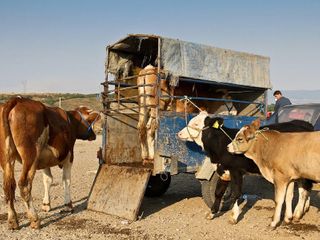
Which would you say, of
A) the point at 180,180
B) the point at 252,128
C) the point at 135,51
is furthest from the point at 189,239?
the point at 180,180

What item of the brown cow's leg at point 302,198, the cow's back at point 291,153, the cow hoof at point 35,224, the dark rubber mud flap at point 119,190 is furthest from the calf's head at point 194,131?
the cow hoof at point 35,224

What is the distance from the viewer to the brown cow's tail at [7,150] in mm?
7453

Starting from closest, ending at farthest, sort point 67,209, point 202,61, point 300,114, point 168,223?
point 168,223 → point 67,209 → point 202,61 → point 300,114

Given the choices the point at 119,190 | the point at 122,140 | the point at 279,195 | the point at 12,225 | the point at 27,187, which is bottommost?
the point at 12,225

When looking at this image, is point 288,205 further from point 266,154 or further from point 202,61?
point 202,61

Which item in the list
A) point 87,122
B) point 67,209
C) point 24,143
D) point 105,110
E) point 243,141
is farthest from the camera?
point 87,122

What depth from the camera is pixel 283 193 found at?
7.34 meters

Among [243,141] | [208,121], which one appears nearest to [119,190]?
[208,121]

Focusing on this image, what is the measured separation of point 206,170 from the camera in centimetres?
865

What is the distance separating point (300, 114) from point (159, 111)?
4.48 m

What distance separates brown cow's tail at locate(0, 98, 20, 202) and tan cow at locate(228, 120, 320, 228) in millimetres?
3755

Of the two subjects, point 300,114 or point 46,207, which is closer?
point 46,207

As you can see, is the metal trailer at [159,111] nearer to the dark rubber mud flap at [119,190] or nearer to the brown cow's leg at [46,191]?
the dark rubber mud flap at [119,190]

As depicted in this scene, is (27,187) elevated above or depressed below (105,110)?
below
